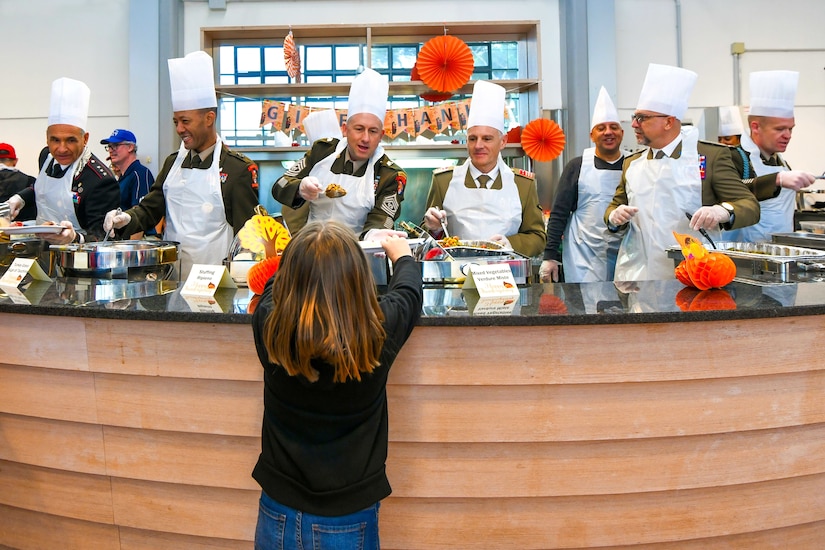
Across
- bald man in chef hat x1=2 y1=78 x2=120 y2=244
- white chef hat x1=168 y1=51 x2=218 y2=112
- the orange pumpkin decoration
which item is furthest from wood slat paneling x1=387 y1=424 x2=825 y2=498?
bald man in chef hat x1=2 y1=78 x2=120 y2=244

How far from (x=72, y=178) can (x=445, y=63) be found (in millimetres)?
2417

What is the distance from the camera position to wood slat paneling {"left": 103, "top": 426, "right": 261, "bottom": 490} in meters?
1.63

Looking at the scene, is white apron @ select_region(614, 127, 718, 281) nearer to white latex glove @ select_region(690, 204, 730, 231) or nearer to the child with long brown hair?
white latex glove @ select_region(690, 204, 730, 231)

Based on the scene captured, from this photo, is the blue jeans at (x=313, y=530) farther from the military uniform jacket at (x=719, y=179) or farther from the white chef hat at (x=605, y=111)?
the white chef hat at (x=605, y=111)

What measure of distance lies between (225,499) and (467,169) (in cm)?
178

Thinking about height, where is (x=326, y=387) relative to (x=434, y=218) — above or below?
below

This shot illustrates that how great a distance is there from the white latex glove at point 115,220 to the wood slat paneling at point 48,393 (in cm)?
78

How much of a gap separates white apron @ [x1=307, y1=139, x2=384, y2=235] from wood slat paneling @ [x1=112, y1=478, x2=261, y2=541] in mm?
1306

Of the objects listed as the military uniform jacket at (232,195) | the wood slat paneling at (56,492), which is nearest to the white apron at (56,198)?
the military uniform jacket at (232,195)

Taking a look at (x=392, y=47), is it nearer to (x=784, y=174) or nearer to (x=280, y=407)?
(x=784, y=174)

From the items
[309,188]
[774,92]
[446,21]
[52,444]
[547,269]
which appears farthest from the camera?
[446,21]

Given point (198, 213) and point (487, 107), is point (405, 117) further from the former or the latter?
point (198, 213)

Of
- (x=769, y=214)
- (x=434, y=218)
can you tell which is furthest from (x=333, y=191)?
(x=769, y=214)

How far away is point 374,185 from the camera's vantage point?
276 centimetres
